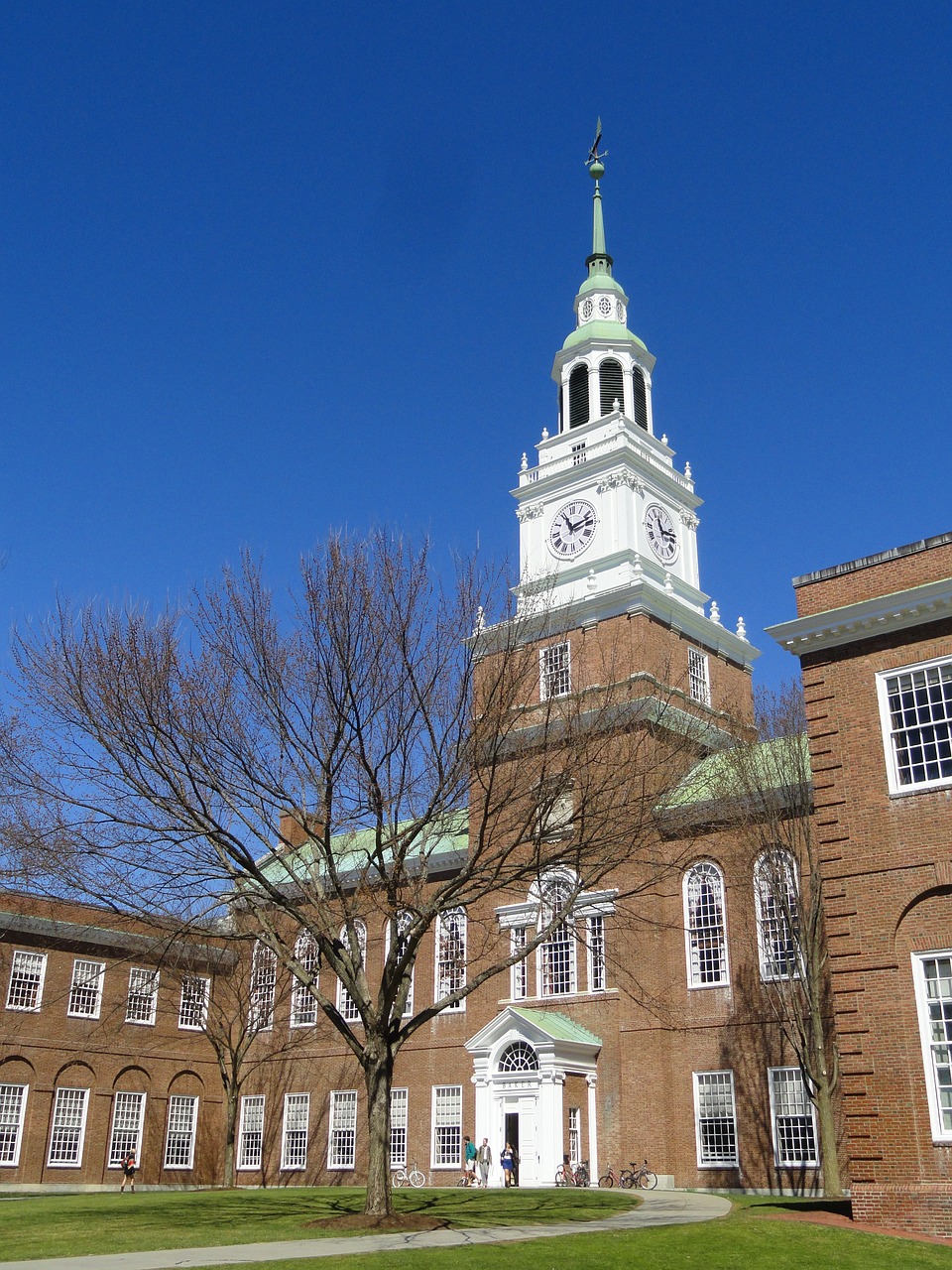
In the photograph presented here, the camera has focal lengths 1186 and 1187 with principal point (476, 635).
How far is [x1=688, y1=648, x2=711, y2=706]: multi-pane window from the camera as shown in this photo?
41281mm

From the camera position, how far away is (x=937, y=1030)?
727 inches

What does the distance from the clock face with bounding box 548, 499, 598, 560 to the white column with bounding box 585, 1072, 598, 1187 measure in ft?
59.9

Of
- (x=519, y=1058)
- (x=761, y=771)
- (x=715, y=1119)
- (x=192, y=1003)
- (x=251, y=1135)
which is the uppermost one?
(x=761, y=771)

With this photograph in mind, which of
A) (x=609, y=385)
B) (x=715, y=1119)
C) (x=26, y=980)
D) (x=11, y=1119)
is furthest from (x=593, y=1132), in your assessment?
(x=609, y=385)

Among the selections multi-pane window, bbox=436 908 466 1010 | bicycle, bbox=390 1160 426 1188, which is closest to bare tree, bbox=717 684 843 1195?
multi-pane window, bbox=436 908 466 1010

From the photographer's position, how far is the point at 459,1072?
1499 inches

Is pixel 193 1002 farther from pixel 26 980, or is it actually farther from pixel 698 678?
pixel 698 678

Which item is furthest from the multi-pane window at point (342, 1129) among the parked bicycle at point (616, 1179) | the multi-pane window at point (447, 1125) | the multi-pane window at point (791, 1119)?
the multi-pane window at point (791, 1119)

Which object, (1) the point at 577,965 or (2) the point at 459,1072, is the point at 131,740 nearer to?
(1) the point at 577,965

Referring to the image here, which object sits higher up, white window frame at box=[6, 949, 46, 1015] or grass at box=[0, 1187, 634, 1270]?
white window frame at box=[6, 949, 46, 1015]

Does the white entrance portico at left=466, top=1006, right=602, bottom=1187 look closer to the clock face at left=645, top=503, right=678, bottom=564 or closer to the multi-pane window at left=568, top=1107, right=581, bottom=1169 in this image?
the multi-pane window at left=568, top=1107, right=581, bottom=1169

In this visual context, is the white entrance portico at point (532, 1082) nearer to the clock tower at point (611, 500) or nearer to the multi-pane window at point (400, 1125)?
the multi-pane window at point (400, 1125)

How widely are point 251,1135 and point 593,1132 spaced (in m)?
17.4

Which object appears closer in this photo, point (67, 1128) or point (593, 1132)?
point (593, 1132)
